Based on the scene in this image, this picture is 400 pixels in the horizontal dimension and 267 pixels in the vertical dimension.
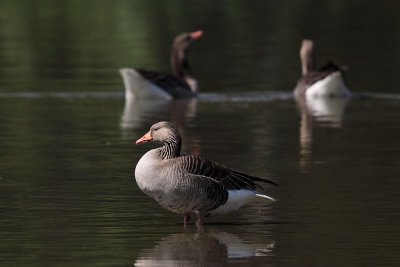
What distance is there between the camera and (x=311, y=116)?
2236cm

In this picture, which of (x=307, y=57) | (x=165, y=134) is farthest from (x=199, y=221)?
(x=307, y=57)

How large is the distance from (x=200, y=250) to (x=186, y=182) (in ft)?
3.12

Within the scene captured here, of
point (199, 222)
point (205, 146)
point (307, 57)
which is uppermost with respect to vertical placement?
point (199, 222)

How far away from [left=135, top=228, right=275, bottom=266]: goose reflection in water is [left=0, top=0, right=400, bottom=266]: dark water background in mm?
20

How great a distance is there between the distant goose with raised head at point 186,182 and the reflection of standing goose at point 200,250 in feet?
1.13

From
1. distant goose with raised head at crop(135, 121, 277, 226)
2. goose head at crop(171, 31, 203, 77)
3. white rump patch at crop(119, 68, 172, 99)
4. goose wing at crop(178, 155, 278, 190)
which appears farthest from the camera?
goose head at crop(171, 31, 203, 77)

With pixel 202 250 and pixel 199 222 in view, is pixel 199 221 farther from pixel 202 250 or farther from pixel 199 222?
pixel 202 250

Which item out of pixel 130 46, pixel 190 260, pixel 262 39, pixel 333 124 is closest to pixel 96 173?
pixel 190 260

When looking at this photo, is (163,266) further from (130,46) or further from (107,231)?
(130,46)

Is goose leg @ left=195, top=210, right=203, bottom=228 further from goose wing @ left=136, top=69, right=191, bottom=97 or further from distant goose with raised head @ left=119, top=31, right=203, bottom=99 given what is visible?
goose wing @ left=136, top=69, right=191, bottom=97

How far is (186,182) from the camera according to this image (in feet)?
38.3

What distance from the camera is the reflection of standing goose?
10.4m

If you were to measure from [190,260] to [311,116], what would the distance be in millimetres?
12166

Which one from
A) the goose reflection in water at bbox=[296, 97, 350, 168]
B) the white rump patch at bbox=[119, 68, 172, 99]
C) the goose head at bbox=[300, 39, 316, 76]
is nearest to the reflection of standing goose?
the goose reflection in water at bbox=[296, 97, 350, 168]
